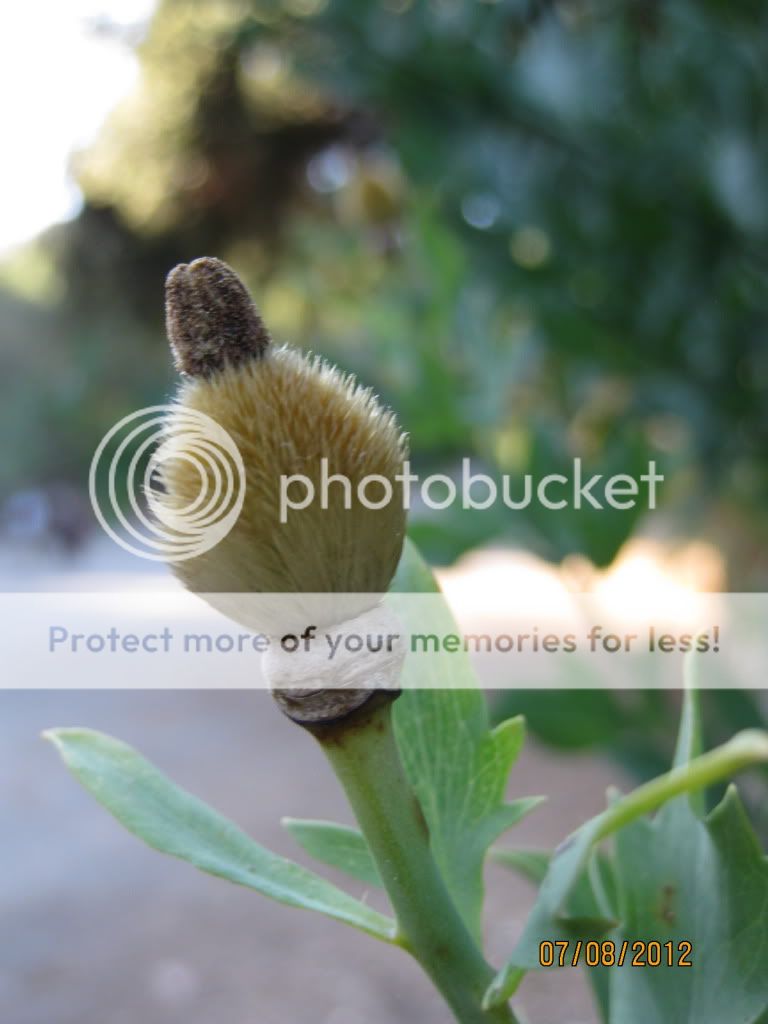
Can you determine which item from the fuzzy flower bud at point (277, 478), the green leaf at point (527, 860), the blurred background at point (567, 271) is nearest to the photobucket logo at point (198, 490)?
the fuzzy flower bud at point (277, 478)

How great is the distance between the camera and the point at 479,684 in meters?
0.21

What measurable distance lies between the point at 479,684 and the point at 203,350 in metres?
0.09

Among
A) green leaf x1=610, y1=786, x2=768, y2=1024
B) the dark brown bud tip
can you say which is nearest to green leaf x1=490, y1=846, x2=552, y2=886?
green leaf x1=610, y1=786, x2=768, y2=1024

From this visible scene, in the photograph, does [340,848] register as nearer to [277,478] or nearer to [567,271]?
[277,478]

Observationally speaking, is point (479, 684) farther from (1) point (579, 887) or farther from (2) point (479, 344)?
(2) point (479, 344)

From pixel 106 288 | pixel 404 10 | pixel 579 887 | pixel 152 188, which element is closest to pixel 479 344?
pixel 404 10

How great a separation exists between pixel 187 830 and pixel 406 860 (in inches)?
1.8

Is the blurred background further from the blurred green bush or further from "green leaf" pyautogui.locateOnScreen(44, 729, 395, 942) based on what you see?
"green leaf" pyautogui.locateOnScreen(44, 729, 395, 942)

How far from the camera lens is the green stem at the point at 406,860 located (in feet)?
0.58

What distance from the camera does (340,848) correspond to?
8.9 inches

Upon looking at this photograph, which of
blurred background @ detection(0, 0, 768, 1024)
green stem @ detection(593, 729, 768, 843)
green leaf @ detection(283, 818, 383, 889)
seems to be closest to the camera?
green stem @ detection(593, 729, 768, 843)

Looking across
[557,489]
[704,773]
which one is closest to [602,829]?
[704,773]

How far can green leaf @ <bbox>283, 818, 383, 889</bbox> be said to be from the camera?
22 cm
